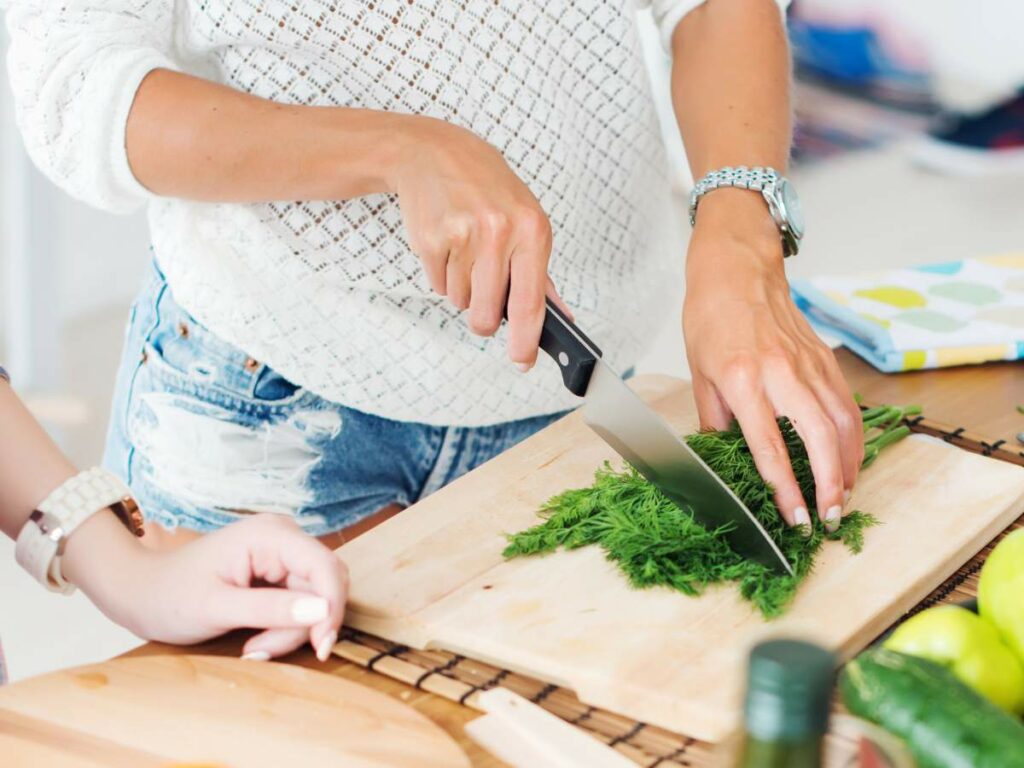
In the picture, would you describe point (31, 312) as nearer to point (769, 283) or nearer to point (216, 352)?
point (216, 352)

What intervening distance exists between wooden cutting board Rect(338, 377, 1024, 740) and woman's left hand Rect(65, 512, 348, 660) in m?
0.08

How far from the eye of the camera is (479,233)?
1076mm

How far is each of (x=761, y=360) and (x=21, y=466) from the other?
0.67 meters

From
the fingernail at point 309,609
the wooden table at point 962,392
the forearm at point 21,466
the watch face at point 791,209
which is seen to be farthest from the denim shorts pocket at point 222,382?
the wooden table at point 962,392

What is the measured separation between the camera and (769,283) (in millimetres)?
1270

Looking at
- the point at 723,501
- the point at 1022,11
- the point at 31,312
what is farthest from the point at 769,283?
the point at 1022,11

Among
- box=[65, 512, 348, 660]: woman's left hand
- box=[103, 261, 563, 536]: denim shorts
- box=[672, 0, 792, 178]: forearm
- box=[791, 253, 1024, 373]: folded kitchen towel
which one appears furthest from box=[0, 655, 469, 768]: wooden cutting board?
box=[791, 253, 1024, 373]: folded kitchen towel

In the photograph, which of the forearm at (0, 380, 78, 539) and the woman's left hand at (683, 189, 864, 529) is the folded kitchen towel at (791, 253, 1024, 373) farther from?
the forearm at (0, 380, 78, 539)

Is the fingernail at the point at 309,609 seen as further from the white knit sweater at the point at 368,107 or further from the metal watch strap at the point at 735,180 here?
the metal watch strap at the point at 735,180

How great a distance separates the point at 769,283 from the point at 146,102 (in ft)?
2.09

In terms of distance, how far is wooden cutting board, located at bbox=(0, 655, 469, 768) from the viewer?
84 centimetres

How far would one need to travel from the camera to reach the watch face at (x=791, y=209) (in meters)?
1.32

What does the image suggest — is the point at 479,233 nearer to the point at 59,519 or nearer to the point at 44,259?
the point at 59,519

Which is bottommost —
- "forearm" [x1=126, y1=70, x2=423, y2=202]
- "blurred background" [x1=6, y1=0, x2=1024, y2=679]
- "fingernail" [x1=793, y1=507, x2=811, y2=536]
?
"blurred background" [x1=6, y1=0, x2=1024, y2=679]
